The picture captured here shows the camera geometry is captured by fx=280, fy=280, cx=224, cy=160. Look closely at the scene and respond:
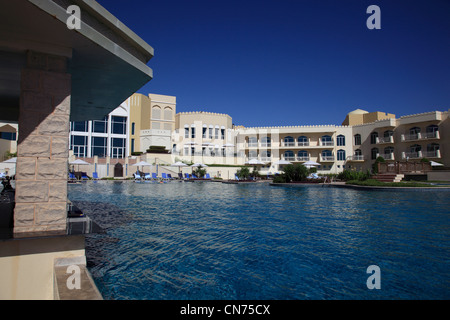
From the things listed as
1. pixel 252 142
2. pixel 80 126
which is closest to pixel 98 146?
pixel 80 126

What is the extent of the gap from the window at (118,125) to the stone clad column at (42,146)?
3451 centimetres

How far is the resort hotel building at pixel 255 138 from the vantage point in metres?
33.0

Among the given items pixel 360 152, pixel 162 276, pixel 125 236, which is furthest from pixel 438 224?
pixel 360 152

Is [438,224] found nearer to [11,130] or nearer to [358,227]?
[358,227]

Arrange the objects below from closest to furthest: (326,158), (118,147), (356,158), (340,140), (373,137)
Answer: (118,147)
(373,137)
(356,158)
(340,140)
(326,158)

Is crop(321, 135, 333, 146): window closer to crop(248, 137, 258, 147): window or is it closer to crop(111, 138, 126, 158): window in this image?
crop(248, 137, 258, 147): window

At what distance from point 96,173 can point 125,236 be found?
25.2m

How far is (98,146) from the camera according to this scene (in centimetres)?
3509

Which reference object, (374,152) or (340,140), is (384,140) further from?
(340,140)

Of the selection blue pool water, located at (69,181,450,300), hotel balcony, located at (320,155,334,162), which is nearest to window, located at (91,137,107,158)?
blue pool water, located at (69,181,450,300)

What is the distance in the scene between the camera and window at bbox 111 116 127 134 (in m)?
36.2

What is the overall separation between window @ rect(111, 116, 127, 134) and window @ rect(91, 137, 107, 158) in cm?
194

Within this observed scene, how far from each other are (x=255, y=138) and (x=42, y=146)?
39721 mm

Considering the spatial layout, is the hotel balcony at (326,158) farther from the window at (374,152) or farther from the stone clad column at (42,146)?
the stone clad column at (42,146)
